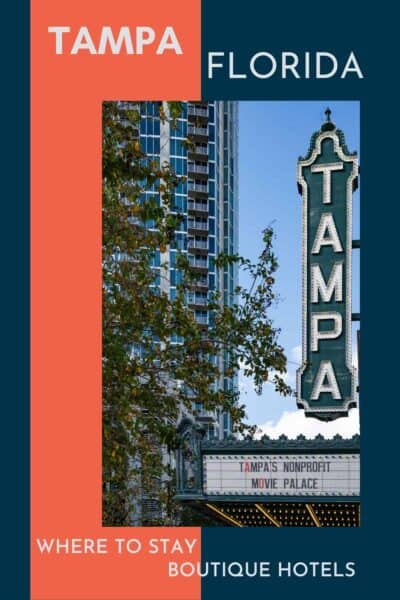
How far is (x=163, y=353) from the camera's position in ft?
62.2

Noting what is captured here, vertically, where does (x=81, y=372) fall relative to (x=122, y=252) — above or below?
below

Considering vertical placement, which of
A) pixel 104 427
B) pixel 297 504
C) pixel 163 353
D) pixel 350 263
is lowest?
pixel 297 504

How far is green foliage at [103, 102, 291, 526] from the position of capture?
17.1 meters

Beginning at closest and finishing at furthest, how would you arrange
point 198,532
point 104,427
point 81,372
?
point 198,532 < point 81,372 < point 104,427

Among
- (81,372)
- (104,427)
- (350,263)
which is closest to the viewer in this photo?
(81,372)

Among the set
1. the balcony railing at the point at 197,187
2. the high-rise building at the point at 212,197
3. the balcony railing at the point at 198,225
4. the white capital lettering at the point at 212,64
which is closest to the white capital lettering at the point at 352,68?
the white capital lettering at the point at 212,64

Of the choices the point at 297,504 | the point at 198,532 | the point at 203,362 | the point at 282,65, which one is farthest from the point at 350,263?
the point at 198,532

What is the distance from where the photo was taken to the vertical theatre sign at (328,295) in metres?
18.4

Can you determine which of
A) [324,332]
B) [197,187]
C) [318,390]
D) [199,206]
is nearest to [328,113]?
[324,332]

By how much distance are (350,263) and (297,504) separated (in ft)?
15.5

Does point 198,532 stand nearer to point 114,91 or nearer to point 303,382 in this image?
point 114,91

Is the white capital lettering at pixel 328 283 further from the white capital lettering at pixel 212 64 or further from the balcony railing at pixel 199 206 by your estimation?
the balcony railing at pixel 199 206

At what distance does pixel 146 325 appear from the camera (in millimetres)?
18281

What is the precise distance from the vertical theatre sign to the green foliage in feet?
3.43
